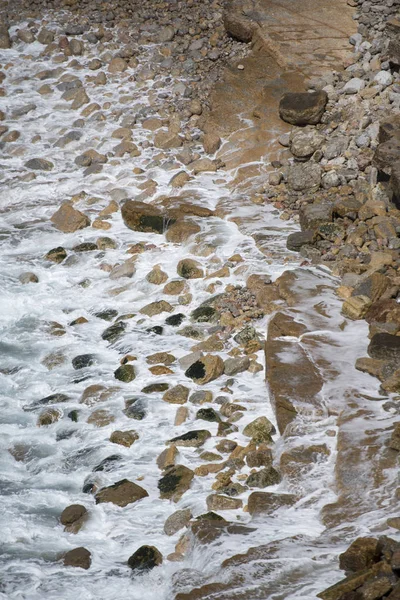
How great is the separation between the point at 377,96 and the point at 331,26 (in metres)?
1.81

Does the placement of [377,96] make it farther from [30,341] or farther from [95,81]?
[30,341]

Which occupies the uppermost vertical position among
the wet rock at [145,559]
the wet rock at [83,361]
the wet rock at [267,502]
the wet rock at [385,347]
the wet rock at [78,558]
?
the wet rock at [385,347]

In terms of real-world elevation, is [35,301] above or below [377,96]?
below

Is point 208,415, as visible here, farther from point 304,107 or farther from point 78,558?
point 304,107

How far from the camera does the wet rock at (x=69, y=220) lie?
8.23 metres

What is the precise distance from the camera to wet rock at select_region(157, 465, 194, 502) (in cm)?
495

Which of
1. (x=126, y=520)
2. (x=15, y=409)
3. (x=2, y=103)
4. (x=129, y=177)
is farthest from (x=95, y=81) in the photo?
(x=126, y=520)

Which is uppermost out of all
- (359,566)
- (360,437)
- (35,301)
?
(359,566)

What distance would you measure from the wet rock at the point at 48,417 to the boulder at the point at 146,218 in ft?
8.86

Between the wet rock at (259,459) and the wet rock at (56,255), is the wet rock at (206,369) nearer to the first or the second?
the wet rock at (259,459)

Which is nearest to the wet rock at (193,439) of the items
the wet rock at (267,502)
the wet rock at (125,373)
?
the wet rock at (267,502)

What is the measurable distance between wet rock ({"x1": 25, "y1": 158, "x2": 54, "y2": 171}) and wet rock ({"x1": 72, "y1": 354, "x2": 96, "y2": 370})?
3.51 m

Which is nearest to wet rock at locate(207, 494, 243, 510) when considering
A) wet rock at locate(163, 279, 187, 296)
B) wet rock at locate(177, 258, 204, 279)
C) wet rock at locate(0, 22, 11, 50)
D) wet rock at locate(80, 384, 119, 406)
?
wet rock at locate(80, 384, 119, 406)

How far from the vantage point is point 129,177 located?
29.2 feet
